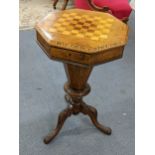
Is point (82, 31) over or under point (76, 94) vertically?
over

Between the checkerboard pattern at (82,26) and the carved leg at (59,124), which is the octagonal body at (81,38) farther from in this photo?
the carved leg at (59,124)

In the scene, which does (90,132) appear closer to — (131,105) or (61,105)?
(61,105)

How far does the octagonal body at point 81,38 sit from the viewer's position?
3.35ft

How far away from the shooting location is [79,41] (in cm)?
104

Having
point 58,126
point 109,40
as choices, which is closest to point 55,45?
point 109,40

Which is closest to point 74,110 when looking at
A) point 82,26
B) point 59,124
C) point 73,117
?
point 59,124

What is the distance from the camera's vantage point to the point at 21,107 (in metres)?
1.77

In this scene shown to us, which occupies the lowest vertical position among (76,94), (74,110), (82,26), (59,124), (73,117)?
(73,117)

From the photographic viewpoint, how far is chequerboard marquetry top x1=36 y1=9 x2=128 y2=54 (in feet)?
3.37

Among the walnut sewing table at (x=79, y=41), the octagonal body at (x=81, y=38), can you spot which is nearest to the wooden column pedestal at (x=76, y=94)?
the walnut sewing table at (x=79, y=41)

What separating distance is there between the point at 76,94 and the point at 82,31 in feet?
1.26

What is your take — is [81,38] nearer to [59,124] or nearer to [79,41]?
[79,41]
